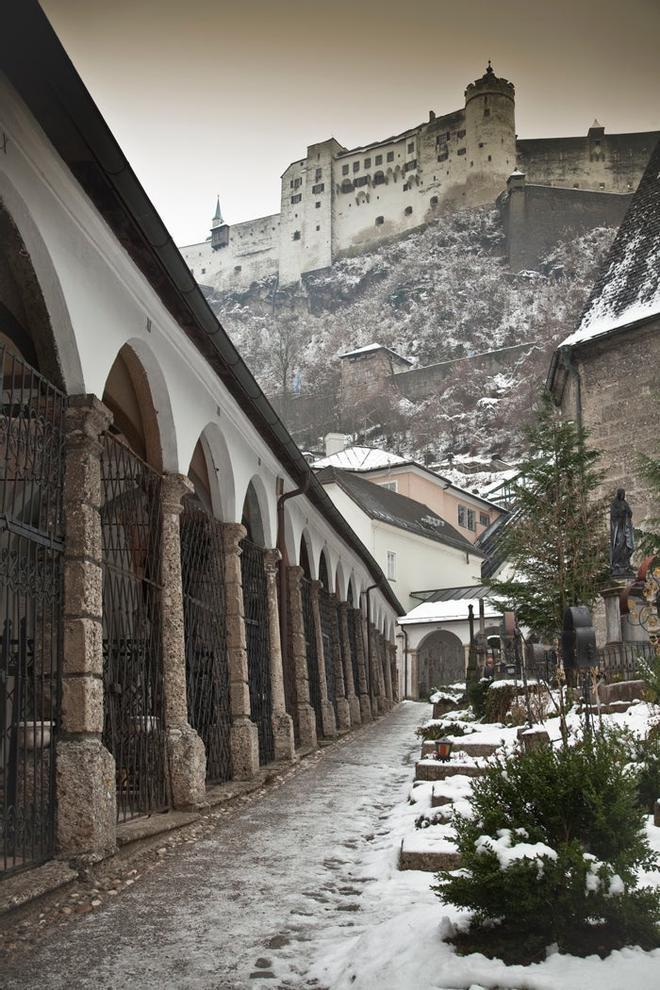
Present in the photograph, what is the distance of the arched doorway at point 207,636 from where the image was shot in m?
9.53

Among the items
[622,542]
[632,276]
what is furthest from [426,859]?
[632,276]

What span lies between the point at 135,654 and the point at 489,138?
90503 millimetres

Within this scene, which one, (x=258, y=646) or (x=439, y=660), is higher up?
(x=258, y=646)

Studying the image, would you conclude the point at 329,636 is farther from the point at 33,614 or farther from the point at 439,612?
the point at 439,612

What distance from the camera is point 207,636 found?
988 centimetres

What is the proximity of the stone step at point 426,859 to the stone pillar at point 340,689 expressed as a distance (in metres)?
14.0

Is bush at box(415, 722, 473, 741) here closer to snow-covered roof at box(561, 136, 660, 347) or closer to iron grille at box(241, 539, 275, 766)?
iron grille at box(241, 539, 275, 766)

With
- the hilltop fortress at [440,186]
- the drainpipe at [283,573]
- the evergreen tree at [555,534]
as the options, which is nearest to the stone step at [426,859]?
the drainpipe at [283,573]

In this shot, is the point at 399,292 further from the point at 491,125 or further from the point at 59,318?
the point at 59,318

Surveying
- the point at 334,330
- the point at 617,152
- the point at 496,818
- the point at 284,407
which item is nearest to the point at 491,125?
the point at 617,152

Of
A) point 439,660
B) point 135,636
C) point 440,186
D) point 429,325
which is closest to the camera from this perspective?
point 135,636

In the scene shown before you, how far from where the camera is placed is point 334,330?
8662cm

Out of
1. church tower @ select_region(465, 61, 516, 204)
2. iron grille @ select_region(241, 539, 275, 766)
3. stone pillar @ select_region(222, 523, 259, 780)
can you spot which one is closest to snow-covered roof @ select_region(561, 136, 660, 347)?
iron grille @ select_region(241, 539, 275, 766)

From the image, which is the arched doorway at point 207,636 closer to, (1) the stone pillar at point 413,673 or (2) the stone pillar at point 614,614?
(2) the stone pillar at point 614,614
